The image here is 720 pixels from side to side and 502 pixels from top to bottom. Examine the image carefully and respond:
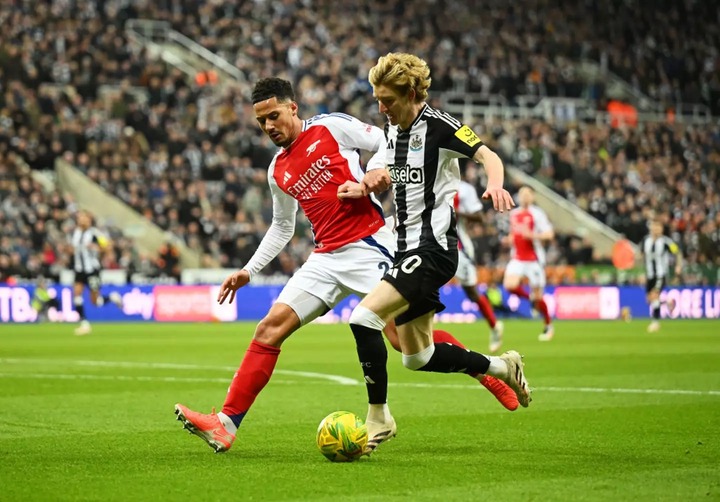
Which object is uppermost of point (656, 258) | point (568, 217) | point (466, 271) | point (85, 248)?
point (466, 271)

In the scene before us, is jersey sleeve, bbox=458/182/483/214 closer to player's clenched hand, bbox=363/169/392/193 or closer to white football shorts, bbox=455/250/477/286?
white football shorts, bbox=455/250/477/286

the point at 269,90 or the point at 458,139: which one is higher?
the point at 269,90

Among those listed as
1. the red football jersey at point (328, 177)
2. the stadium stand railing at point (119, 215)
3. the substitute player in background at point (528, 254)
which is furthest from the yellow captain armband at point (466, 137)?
the stadium stand railing at point (119, 215)

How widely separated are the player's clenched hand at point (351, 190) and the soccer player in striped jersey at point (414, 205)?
0.17 feet

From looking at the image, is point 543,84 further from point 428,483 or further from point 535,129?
point 428,483

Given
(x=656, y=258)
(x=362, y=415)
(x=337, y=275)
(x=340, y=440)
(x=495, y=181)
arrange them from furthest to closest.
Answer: (x=656, y=258) < (x=362, y=415) < (x=337, y=275) < (x=340, y=440) < (x=495, y=181)

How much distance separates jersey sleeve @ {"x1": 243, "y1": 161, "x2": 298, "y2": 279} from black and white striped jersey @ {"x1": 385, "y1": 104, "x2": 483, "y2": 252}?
1.02 meters

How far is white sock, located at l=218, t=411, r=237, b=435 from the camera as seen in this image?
7344mm

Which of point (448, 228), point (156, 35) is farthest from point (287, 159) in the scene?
point (156, 35)

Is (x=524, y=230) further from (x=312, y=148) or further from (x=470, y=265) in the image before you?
(x=312, y=148)

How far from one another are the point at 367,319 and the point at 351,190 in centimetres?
78

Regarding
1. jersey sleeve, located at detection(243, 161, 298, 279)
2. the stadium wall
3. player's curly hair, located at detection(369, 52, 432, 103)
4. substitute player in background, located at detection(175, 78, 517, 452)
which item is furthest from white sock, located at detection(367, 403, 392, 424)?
the stadium wall

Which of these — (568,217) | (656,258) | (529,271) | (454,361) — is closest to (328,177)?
(454,361)

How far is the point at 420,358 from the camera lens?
294 inches
